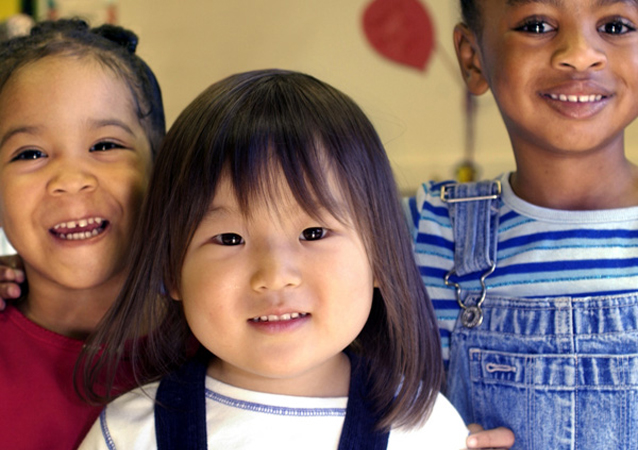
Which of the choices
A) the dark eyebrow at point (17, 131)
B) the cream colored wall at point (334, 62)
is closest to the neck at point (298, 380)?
the dark eyebrow at point (17, 131)

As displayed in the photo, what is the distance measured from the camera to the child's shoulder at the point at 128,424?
854mm

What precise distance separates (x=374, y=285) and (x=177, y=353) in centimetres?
29

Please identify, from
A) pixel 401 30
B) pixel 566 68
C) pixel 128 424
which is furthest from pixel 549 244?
pixel 401 30

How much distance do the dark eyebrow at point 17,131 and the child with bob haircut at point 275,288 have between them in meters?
0.24

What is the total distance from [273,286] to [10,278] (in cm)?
58

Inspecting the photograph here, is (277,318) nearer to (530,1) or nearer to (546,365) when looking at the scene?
(546,365)

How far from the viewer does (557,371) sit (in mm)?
987

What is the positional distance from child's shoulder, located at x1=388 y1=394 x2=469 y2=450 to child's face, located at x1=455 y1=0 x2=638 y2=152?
42 cm

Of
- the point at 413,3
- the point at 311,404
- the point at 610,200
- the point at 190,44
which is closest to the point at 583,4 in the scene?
the point at 610,200

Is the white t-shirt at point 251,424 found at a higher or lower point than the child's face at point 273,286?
lower

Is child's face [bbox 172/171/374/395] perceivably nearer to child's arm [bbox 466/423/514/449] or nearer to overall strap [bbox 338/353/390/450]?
overall strap [bbox 338/353/390/450]

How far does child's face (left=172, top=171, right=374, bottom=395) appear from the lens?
0.80m

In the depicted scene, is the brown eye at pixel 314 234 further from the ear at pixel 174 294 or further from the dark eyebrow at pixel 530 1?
the dark eyebrow at pixel 530 1

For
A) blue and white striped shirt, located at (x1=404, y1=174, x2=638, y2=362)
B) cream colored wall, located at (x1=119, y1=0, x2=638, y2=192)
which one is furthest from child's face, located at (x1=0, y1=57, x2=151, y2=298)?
cream colored wall, located at (x1=119, y1=0, x2=638, y2=192)
